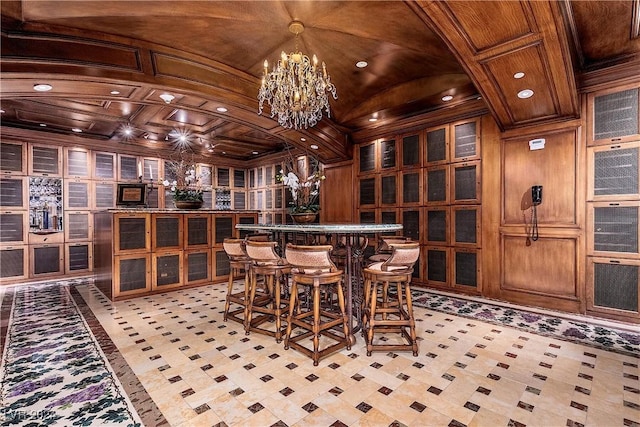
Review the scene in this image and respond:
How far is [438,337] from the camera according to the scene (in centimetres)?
310

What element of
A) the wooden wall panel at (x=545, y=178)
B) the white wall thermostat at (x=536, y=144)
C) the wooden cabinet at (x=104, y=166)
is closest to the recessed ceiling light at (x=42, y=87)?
the wooden cabinet at (x=104, y=166)

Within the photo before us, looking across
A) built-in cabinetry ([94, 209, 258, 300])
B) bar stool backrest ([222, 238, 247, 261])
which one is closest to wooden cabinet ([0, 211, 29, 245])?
built-in cabinetry ([94, 209, 258, 300])

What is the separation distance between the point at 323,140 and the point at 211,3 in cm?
311

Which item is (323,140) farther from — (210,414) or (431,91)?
(210,414)

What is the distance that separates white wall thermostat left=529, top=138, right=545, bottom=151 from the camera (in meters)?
4.02

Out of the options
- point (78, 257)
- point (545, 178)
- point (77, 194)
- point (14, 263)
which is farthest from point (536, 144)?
point (14, 263)

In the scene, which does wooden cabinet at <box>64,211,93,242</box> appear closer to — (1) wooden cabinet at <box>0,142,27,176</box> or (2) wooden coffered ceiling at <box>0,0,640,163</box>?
(1) wooden cabinet at <box>0,142,27,176</box>

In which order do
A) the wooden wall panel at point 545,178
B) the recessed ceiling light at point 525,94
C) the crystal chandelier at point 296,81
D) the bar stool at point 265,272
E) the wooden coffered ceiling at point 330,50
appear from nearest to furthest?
1. the wooden coffered ceiling at point 330,50
2. the bar stool at point 265,272
3. the crystal chandelier at point 296,81
4. the recessed ceiling light at point 525,94
5. the wooden wall panel at point 545,178

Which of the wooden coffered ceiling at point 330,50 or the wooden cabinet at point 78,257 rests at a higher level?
the wooden coffered ceiling at point 330,50

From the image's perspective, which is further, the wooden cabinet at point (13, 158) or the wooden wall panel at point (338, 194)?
the wooden wall panel at point (338, 194)

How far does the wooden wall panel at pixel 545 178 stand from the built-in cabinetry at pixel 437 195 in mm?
402

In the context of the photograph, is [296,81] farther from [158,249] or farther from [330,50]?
[158,249]

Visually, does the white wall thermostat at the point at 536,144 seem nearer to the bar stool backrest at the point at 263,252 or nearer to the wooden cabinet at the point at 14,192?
the bar stool backrest at the point at 263,252

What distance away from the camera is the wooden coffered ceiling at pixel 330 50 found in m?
2.71
